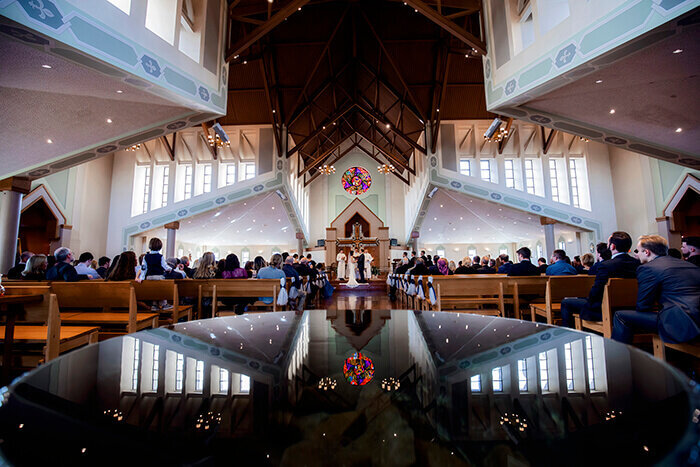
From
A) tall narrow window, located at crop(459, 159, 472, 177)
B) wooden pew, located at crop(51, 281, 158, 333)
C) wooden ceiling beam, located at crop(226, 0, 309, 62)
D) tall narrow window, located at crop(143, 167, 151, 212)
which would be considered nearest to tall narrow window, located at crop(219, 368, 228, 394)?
wooden pew, located at crop(51, 281, 158, 333)

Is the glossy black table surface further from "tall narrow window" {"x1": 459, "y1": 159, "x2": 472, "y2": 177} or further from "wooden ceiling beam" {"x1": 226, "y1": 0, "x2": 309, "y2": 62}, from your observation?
"tall narrow window" {"x1": 459, "y1": 159, "x2": 472, "y2": 177}

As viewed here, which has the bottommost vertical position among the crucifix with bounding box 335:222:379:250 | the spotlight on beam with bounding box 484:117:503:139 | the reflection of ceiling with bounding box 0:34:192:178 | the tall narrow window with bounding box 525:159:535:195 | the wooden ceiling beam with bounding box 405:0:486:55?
the crucifix with bounding box 335:222:379:250

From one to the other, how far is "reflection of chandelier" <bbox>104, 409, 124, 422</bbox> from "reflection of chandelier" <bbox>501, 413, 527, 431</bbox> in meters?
0.48

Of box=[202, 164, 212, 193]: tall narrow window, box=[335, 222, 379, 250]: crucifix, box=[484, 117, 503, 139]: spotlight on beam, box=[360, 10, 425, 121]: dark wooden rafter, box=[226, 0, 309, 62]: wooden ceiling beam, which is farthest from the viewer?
box=[335, 222, 379, 250]: crucifix

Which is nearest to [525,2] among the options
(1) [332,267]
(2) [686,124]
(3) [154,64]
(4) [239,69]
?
(2) [686,124]

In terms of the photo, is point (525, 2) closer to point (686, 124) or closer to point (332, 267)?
point (686, 124)

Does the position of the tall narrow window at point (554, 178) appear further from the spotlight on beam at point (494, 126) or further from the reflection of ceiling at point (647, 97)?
the reflection of ceiling at point (647, 97)

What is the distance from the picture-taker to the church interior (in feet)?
1.35

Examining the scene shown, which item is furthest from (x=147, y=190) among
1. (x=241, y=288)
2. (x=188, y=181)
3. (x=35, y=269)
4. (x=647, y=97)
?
(x=647, y=97)

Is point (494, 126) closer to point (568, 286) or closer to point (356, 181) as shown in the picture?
point (568, 286)

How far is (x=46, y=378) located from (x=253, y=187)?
10.5 metres

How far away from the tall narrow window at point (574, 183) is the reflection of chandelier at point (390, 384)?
11.9 m

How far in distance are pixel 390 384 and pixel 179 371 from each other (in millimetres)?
396

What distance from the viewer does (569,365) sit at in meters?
0.66
